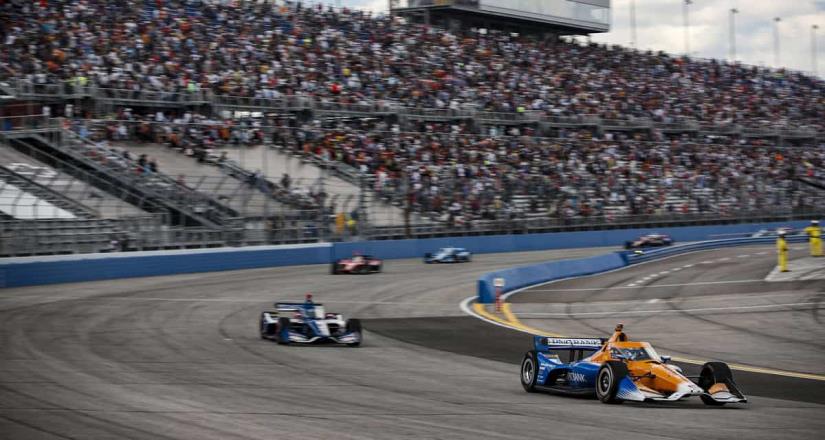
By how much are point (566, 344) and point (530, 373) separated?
0.58 meters

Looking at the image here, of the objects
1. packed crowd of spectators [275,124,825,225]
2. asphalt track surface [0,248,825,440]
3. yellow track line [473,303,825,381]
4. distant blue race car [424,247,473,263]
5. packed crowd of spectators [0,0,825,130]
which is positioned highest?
packed crowd of spectators [0,0,825,130]

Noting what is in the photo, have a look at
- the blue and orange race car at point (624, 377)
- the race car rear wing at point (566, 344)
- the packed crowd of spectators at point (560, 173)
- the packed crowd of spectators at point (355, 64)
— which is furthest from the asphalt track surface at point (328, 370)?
the packed crowd of spectators at point (560, 173)

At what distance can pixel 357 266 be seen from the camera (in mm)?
34906

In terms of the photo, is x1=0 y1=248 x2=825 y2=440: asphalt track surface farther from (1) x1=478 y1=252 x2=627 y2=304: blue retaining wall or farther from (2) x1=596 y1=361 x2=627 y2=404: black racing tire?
(1) x1=478 y1=252 x2=627 y2=304: blue retaining wall

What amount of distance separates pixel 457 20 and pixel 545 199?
63.0 feet

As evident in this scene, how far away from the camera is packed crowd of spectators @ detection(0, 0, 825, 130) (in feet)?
127

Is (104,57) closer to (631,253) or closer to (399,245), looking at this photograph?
(399,245)

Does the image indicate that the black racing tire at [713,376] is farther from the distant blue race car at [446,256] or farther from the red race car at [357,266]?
the distant blue race car at [446,256]

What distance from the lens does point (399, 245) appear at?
142 ft

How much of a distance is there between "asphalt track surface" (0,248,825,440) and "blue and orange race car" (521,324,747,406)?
0.18 m

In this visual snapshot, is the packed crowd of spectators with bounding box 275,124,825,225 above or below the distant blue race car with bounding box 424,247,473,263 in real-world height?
above

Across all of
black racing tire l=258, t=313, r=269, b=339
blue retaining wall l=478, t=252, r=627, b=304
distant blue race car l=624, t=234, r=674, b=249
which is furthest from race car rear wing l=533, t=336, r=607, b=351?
distant blue race car l=624, t=234, r=674, b=249

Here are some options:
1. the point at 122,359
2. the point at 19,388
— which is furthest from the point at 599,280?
the point at 19,388

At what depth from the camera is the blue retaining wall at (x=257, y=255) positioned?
1156 inches
